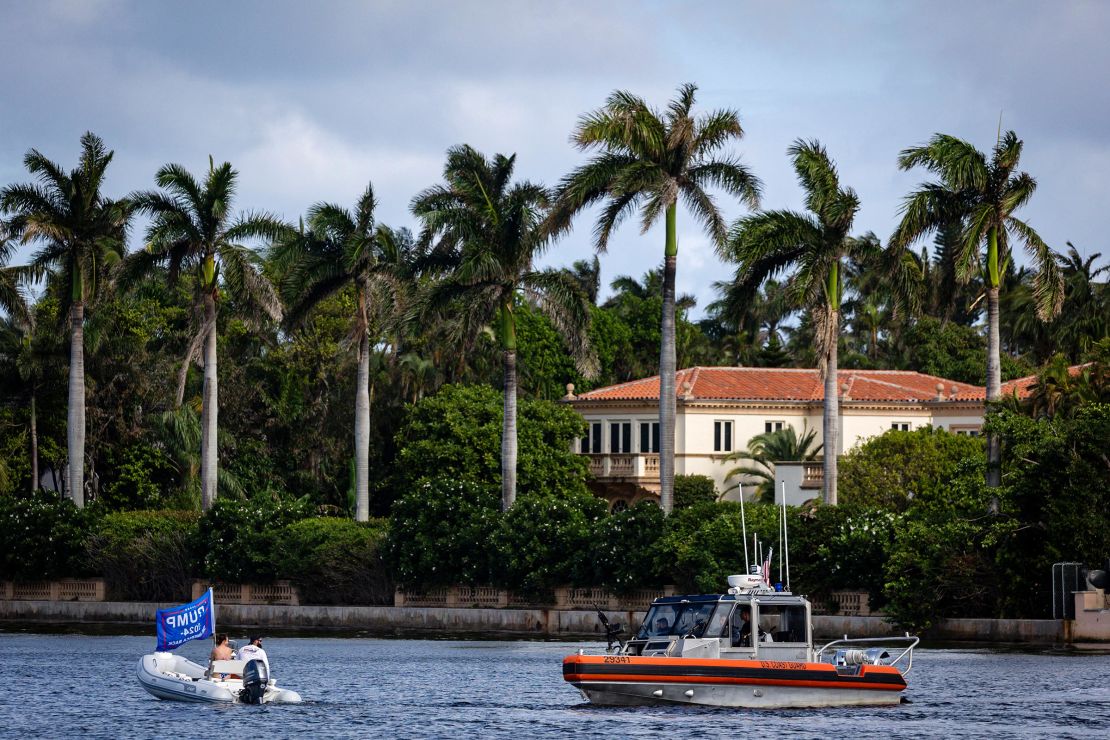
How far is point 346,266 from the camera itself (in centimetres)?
7369

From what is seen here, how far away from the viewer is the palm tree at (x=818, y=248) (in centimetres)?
6241

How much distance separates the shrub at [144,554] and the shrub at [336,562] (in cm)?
458

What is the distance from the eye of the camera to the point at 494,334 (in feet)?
307

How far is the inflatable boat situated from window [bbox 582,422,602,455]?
5180 cm

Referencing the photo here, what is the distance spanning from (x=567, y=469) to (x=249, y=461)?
16646 millimetres

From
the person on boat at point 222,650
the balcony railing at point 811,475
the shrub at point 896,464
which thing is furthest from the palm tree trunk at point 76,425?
the person on boat at point 222,650

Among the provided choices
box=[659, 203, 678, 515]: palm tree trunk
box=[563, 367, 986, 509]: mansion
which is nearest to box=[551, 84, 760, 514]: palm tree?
box=[659, 203, 678, 515]: palm tree trunk

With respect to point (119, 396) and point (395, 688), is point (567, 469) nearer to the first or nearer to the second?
point (119, 396)

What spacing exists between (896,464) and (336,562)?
2336 centimetres

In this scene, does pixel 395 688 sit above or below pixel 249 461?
below

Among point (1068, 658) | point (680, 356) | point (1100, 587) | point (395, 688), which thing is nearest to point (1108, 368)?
point (1100, 587)

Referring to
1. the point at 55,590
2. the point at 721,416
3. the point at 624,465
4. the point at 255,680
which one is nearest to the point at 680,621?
the point at 255,680

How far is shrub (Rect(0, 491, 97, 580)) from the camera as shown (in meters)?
72.4

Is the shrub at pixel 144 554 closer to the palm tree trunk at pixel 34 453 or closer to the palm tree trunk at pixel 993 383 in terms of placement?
the palm tree trunk at pixel 34 453
